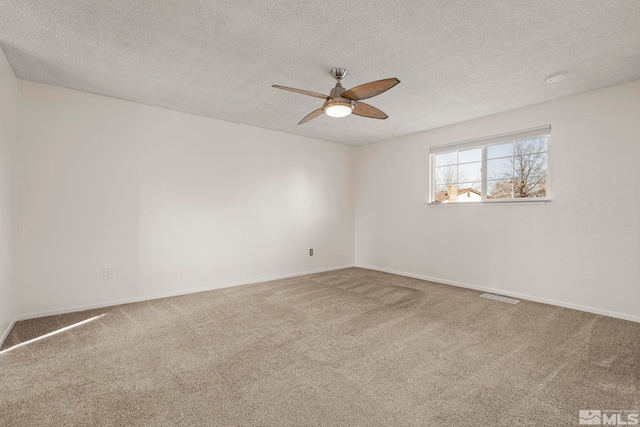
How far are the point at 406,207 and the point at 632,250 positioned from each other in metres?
2.71

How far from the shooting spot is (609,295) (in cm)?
314

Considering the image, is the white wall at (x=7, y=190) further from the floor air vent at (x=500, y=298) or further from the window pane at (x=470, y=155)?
the window pane at (x=470, y=155)

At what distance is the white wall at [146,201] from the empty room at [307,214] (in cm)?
2

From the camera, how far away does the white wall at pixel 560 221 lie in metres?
3.05

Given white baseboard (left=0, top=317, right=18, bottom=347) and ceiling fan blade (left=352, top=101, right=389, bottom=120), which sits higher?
A: ceiling fan blade (left=352, top=101, right=389, bottom=120)

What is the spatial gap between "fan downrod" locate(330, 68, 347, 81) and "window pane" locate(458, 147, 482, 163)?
8.45ft

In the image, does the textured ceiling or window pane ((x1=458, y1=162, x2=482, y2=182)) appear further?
window pane ((x1=458, y1=162, x2=482, y2=182))

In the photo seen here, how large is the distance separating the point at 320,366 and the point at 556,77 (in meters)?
3.37

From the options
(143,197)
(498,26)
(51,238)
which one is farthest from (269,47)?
(51,238)

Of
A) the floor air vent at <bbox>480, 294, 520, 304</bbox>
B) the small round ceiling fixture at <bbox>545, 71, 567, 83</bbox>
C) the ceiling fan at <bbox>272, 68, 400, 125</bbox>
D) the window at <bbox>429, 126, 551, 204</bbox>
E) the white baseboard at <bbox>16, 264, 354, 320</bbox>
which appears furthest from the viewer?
the window at <bbox>429, 126, 551, 204</bbox>

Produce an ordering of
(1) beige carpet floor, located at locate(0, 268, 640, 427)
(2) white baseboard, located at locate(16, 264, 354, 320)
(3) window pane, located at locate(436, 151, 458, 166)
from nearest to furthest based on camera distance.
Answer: (1) beige carpet floor, located at locate(0, 268, 640, 427) → (2) white baseboard, located at locate(16, 264, 354, 320) → (3) window pane, located at locate(436, 151, 458, 166)

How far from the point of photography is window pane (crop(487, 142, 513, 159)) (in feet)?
13.1

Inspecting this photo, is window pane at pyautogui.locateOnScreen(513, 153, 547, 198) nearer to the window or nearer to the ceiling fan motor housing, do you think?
the window

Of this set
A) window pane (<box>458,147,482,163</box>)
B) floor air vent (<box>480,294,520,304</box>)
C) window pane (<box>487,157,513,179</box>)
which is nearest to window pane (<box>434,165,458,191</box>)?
window pane (<box>458,147,482,163</box>)
